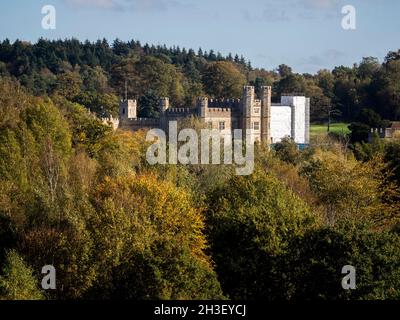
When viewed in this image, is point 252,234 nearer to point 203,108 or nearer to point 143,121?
point 203,108

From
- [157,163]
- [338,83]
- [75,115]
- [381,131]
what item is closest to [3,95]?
[75,115]

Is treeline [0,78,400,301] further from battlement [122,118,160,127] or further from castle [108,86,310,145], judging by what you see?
battlement [122,118,160,127]

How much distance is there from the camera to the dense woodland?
18.8 m

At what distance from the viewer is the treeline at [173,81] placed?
59266 mm

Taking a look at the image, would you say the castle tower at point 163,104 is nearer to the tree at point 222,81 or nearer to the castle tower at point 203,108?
the castle tower at point 203,108

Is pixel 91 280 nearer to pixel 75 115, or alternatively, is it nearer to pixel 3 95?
pixel 3 95

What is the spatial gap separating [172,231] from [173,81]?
50922 mm

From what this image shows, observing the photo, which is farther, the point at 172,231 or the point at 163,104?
the point at 163,104

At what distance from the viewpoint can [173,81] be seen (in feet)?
237

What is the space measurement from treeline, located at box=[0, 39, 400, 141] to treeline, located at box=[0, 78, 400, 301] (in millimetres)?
23661

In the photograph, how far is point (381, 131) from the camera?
5028 cm

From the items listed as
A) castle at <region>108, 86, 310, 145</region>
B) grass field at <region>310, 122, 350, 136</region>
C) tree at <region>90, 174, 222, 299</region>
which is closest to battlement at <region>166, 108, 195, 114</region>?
castle at <region>108, 86, 310, 145</region>

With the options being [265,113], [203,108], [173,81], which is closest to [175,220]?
[203,108]
